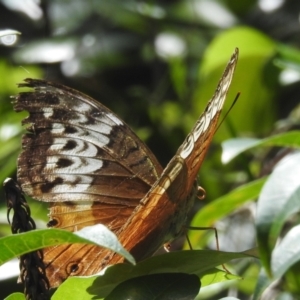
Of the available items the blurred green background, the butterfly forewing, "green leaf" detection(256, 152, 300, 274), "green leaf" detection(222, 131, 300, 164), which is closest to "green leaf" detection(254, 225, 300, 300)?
"green leaf" detection(256, 152, 300, 274)

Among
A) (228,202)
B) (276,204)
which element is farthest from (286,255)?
(228,202)

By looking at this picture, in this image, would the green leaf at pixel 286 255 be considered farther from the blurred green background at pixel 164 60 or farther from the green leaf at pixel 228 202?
the blurred green background at pixel 164 60

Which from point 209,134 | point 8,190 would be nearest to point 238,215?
point 209,134

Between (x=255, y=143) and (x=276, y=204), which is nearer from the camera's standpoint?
(x=276, y=204)

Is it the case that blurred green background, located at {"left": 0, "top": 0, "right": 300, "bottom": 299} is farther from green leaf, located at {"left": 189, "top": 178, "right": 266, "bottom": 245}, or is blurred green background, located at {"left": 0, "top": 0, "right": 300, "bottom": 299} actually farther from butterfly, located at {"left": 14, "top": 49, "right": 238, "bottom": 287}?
butterfly, located at {"left": 14, "top": 49, "right": 238, "bottom": 287}

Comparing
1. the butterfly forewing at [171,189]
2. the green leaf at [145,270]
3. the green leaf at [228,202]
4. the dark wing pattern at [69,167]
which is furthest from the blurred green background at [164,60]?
the green leaf at [145,270]

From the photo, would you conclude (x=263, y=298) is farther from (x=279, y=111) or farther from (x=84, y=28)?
(x=84, y=28)

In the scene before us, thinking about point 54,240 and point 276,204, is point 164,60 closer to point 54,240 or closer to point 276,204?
point 276,204
